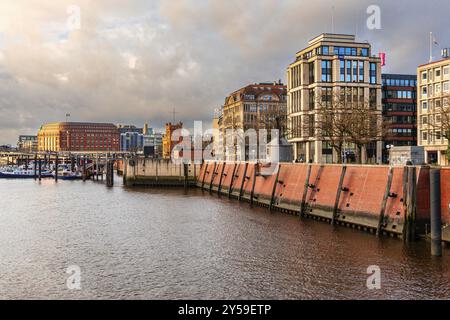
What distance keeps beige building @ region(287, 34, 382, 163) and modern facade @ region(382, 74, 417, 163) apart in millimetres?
22918

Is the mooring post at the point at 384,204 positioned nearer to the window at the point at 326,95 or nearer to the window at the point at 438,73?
the window at the point at 326,95

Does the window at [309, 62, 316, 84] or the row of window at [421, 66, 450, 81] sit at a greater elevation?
the window at [309, 62, 316, 84]

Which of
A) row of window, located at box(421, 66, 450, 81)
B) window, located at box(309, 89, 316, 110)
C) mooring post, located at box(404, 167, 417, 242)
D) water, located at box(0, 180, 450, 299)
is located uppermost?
row of window, located at box(421, 66, 450, 81)

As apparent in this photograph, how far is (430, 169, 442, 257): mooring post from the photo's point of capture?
33656mm

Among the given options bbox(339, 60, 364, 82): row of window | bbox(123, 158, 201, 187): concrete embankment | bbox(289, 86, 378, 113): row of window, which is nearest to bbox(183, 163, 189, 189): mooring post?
bbox(123, 158, 201, 187): concrete embankment

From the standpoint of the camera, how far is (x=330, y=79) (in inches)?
4063

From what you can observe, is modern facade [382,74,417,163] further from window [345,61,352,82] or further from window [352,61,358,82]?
window [345,61,352,82]

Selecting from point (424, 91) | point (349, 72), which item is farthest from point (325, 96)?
point (424, 91)

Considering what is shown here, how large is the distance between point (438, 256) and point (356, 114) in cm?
3758

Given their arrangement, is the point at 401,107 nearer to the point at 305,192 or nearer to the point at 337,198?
the point at 305,192

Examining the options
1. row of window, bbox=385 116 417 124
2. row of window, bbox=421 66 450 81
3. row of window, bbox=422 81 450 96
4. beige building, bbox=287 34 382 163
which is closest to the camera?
row of window, bbox=422 81 450 96

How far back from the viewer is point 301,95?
106 m

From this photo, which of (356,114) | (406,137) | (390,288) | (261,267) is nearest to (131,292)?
(261,267)
